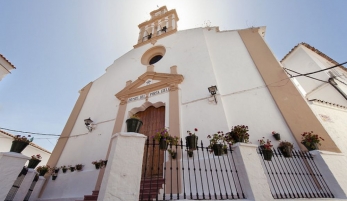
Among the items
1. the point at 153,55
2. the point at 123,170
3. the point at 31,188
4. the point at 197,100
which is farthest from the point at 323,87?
the point at 31,188

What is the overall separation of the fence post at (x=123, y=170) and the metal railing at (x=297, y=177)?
119 inches

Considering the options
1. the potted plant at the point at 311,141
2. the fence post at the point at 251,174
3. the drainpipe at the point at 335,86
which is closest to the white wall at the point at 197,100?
the potted plant at the point at 311,141

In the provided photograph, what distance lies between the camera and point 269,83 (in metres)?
6.00

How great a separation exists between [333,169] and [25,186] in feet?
28.9

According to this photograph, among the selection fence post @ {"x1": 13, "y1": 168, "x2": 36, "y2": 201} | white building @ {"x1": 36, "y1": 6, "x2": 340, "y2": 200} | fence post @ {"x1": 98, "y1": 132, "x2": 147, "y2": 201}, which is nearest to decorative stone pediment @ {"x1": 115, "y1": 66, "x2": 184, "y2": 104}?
white building @ {"x1": 36, "y1": 6, "x2": 340, "y2": 200}

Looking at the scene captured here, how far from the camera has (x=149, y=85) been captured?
7.79m

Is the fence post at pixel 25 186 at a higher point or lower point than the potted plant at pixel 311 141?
lower

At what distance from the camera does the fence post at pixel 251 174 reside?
3.07 meters

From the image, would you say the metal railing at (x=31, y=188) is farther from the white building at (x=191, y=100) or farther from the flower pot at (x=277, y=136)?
the flower pot at (x=277, y=136)

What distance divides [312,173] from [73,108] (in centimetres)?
1100

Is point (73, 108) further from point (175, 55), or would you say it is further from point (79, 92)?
point (175, 55)

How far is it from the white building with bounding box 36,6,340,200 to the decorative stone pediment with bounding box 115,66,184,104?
4 centimetres

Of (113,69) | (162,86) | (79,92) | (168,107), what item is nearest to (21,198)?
(168,107)

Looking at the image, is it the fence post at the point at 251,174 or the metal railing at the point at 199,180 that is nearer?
the fence post at the point at 251,174
